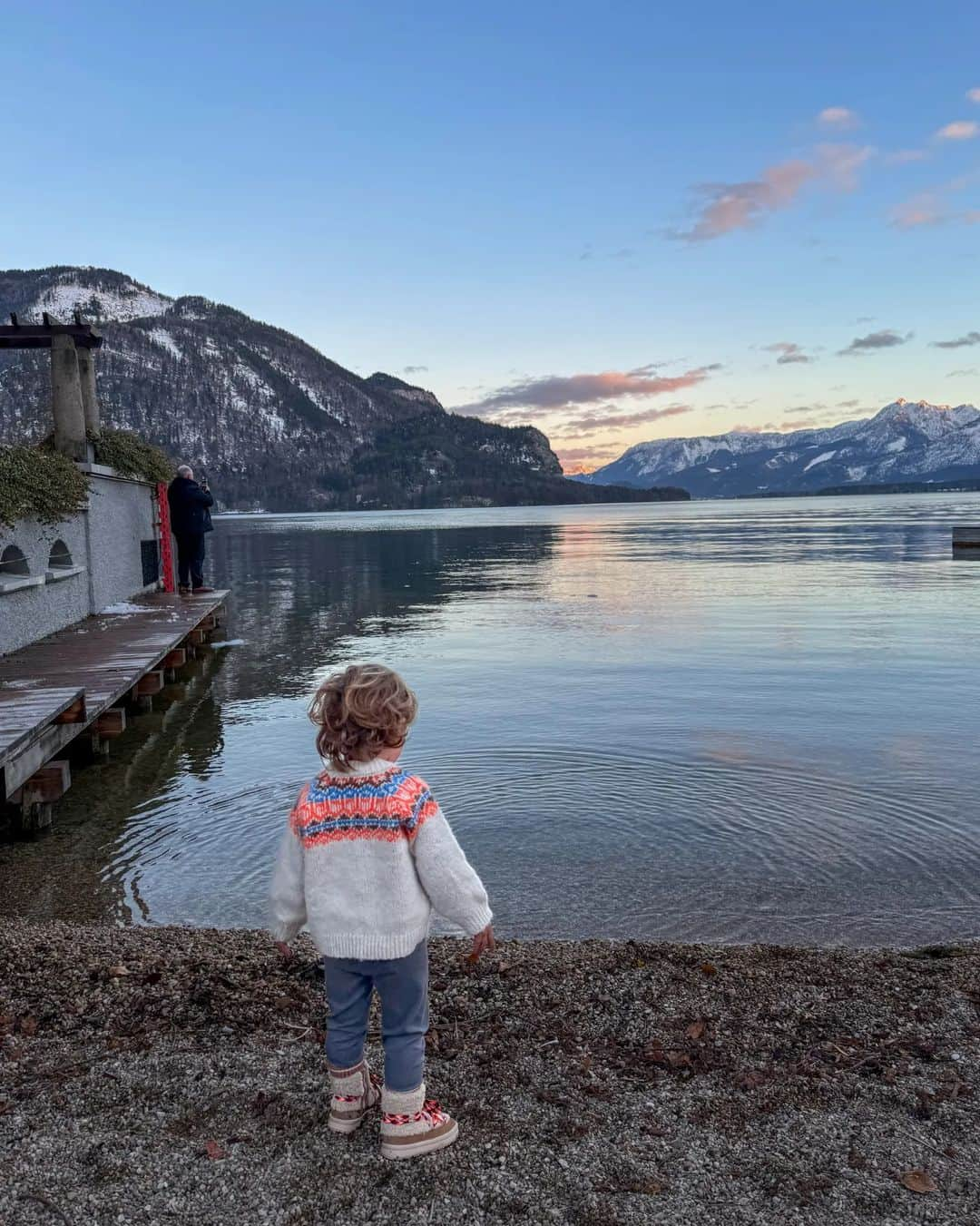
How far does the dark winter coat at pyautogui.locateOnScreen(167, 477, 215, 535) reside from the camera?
21.8 m

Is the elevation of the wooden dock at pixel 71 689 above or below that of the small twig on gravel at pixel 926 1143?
above

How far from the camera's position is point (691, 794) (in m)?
9.79

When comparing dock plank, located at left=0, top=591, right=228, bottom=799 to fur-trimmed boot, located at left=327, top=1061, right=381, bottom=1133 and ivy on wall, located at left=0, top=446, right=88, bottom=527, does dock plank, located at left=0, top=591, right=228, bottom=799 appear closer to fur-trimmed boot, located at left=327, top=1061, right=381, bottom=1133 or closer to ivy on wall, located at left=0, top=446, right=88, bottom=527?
ivy on wall, located at left=0, top=446, right=88, bottom=527

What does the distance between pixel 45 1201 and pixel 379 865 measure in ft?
4.97

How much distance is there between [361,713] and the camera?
11.0 feet

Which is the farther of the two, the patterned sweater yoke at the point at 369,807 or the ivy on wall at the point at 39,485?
the ivy on wall at the point at 39,485

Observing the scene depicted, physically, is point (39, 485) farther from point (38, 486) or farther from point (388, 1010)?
point (388, 1010)

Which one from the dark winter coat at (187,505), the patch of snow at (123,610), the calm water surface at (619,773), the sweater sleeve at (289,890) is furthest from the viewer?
the dark winter coat at (187,505)

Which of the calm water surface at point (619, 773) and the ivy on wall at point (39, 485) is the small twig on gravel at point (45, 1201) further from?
the ivy on wall at point (39, 485)

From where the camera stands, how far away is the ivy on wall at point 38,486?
511 inches

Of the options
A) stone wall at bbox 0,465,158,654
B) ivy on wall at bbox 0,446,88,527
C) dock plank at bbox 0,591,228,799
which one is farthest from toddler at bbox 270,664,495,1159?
ivy on wall at bbox 0,446,88,527

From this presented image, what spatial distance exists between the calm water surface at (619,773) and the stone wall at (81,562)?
2145mm

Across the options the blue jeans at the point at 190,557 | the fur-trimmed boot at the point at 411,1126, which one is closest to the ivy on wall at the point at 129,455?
the blue jeans at the point at 190,557

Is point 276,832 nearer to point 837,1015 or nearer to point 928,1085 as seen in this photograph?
point 837,1015
